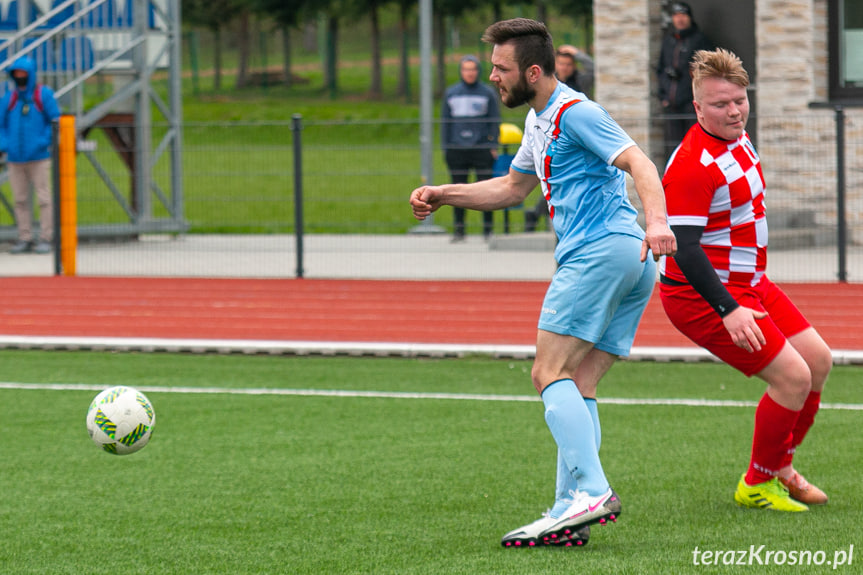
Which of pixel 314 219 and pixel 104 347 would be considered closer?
pixel 104 347

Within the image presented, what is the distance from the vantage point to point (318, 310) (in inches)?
482

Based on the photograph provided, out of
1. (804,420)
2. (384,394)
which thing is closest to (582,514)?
(804,420)

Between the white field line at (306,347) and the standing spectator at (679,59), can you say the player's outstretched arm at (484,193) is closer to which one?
the white field line at (306,347)

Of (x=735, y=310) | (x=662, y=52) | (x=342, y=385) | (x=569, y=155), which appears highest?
(x=662, y=52)

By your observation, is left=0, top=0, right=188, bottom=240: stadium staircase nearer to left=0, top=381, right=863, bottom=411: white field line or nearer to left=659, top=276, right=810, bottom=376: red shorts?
left=0, top=381, right=863, bottom=411: white field line

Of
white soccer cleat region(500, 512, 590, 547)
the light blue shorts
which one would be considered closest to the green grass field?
white soccer cleat region(500, 512, 590, 547)

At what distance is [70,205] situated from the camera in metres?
15.1

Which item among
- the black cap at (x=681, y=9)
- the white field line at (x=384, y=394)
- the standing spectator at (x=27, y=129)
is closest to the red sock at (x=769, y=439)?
the white field line at (x=384, y=394)

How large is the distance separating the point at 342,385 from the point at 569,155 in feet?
14.0

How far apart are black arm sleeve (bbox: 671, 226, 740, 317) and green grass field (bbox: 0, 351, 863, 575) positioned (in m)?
0.91

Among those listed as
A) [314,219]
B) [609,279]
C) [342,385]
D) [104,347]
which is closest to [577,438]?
[609,279]

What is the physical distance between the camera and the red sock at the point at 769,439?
5.50 m

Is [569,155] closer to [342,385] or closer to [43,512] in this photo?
[43,512]

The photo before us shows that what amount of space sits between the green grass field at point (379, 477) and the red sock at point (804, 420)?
27 cm
